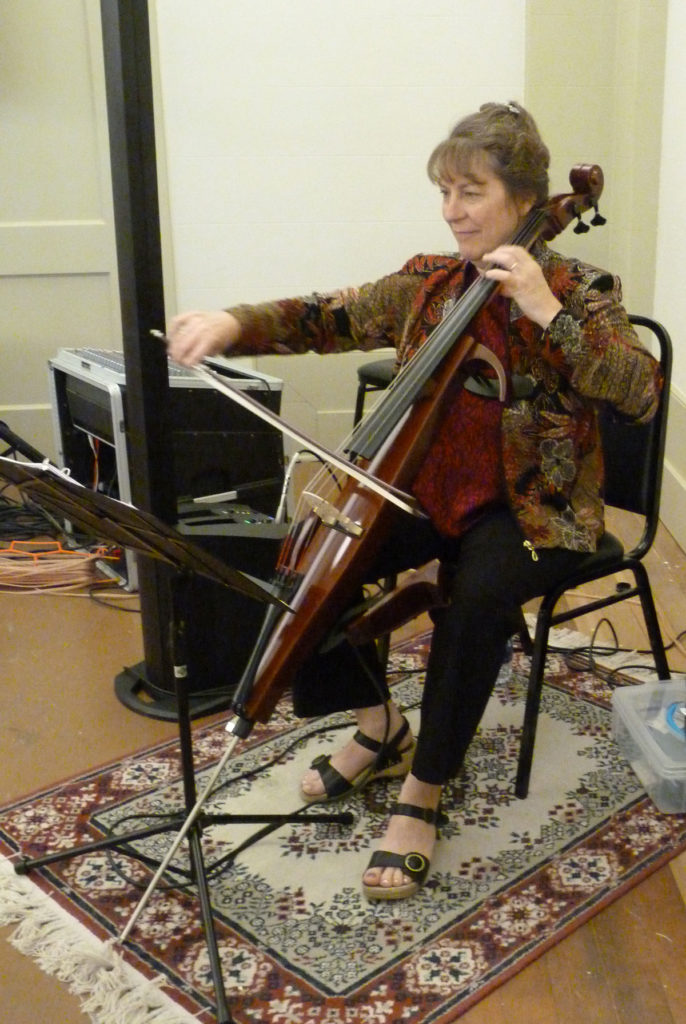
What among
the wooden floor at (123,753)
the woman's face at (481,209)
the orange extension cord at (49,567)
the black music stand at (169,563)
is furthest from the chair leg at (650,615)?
the orange extension cord at (49,567)

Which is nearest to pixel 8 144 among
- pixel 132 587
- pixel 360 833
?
pixel 132 587

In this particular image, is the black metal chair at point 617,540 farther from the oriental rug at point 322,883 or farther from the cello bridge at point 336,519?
the cello bridge at point 336,519

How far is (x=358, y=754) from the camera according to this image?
5.65ft

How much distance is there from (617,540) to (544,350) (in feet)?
1.27

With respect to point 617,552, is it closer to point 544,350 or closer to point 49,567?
point 544,350

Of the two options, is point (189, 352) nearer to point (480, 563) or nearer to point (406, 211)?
point (480, 563)

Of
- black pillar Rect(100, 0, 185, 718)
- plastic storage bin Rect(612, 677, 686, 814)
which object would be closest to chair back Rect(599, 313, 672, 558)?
plastic storage bin Rect(612, 677, 686, 814)

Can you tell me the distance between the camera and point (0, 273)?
332 centimetres

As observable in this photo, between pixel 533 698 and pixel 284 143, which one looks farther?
pixel 284 143

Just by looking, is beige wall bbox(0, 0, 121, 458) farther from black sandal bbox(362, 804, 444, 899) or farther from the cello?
black sandal bbox(362, 804, 444, 899)

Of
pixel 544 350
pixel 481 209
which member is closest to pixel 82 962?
pixel 544 350

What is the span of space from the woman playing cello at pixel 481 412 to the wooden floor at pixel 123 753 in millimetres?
254

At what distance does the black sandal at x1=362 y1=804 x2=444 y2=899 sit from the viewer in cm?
146

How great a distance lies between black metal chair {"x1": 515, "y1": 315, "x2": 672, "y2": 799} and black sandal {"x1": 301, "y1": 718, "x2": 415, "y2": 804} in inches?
7.8
